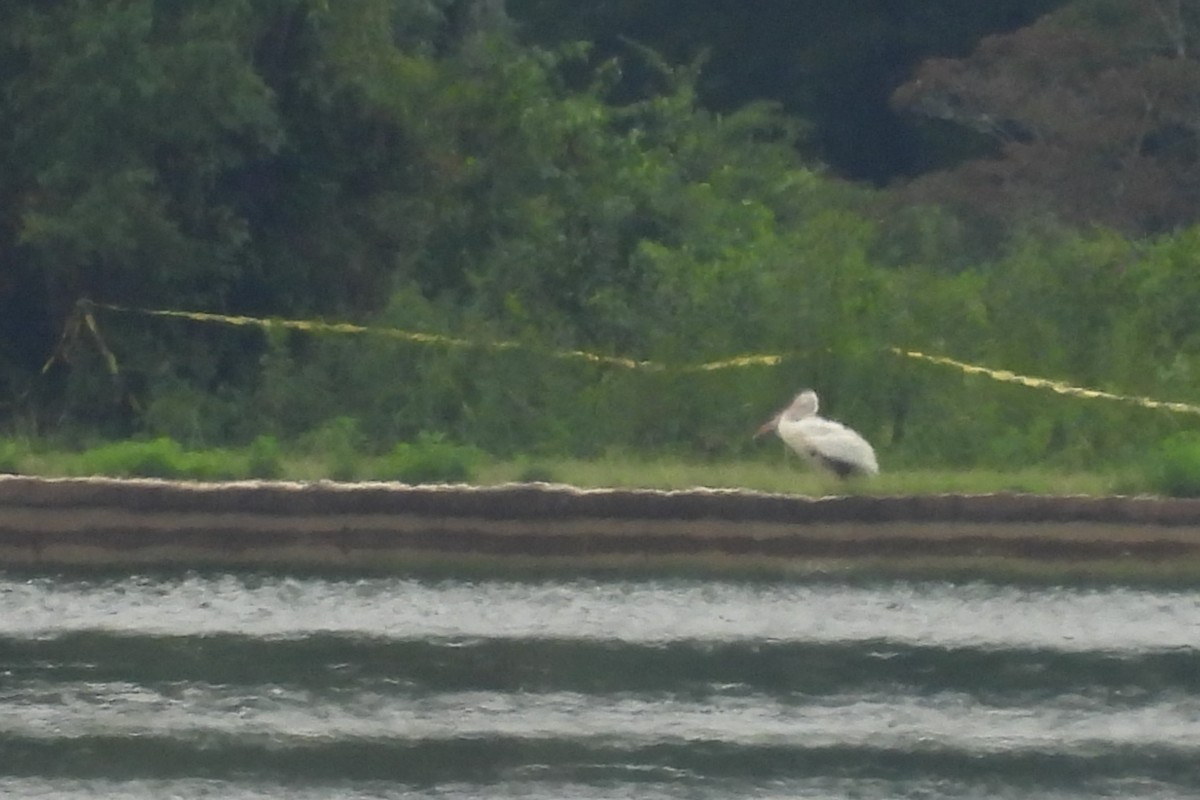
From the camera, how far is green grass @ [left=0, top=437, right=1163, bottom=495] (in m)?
14.5

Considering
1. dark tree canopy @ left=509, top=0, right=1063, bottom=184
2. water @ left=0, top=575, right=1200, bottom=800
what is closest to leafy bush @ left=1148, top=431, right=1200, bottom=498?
water @ left=0, top=575, right=1200, bottom=800

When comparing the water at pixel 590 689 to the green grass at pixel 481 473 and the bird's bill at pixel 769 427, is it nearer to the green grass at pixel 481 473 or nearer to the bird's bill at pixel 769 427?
the green grass at pixel 481 473

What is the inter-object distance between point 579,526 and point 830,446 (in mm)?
1664

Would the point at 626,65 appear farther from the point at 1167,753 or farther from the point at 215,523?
the point at 1167,753

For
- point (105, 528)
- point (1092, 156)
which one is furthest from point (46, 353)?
Result: point (1092, 156)

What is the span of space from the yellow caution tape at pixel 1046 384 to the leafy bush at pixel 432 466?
12.1ft

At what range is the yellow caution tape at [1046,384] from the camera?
16812 mm

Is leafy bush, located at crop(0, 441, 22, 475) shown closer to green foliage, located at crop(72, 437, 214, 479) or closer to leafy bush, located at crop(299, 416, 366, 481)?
green foliage, located at crop(72, 437, 214, 479)

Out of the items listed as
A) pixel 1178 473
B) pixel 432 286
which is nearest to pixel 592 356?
pixel 432 286

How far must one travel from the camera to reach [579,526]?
13.9 meters

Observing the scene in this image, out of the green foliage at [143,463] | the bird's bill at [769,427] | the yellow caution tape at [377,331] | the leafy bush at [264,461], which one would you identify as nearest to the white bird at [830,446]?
the bird's bill at [769,427]

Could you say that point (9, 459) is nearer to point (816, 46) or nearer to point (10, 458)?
point (10, 458)

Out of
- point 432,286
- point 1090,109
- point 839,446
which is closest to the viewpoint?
point 839,446

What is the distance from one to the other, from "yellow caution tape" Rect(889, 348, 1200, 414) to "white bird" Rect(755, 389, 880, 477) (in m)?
2.12
